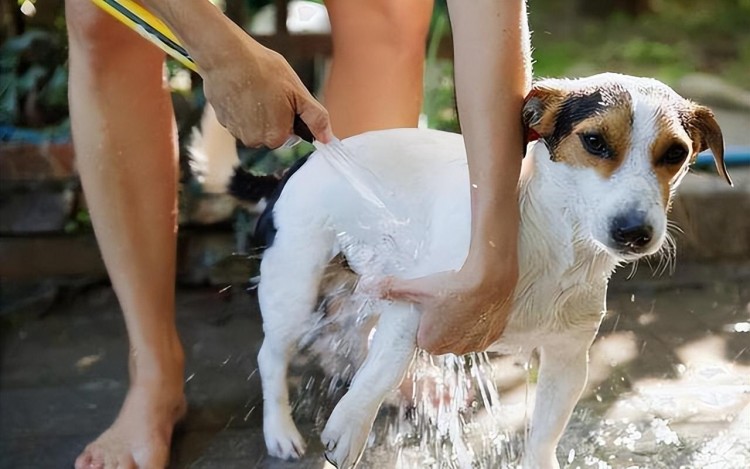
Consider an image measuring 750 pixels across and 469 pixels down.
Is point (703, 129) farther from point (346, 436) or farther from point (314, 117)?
point (346, 436)

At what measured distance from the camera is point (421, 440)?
130 centimetres

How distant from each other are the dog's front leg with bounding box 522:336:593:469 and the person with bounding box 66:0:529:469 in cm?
10

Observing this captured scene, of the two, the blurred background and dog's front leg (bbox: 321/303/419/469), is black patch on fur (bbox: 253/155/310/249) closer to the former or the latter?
the blurred background

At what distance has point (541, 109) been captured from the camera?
0.93 meters

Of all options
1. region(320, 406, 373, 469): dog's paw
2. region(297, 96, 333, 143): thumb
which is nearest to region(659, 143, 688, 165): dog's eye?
region(297, 96, 333, 143): thumb

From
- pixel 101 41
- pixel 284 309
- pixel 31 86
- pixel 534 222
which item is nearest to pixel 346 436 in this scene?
pixel 284 309

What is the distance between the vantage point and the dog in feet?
2.89

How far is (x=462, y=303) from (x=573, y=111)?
225 millimetres

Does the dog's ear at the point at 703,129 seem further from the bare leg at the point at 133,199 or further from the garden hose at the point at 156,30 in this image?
the bare leg at the point at 133,199

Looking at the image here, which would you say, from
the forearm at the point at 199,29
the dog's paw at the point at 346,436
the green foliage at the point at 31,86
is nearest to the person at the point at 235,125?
the forearm at the point at 199,29

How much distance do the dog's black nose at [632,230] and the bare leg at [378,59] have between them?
37cm

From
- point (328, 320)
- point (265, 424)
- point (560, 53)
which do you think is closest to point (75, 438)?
point (265, 424)

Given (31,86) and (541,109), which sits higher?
(541,109)

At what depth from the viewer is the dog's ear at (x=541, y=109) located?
0.92 meters
